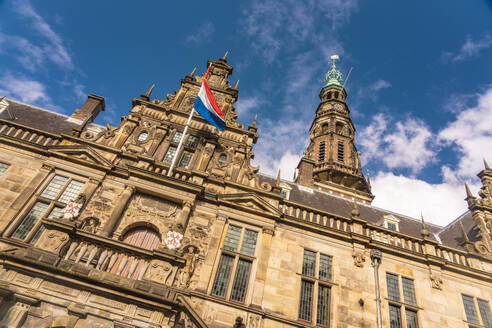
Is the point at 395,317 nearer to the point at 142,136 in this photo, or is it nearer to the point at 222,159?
the point at 222,159

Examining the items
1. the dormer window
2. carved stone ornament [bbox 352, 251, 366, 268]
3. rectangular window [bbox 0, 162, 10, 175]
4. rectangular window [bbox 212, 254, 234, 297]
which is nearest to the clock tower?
the dormer window

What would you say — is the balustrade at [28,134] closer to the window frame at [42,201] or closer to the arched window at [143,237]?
the window frame at [42,201]

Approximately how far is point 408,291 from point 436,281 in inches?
62.7

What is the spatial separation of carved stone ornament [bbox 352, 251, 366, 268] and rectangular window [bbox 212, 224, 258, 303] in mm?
4849

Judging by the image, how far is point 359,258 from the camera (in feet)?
47.2

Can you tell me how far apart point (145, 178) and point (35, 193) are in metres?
4.71

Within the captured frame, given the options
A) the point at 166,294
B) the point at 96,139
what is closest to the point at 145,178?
the point at 96,139

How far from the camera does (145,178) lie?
14.5 m

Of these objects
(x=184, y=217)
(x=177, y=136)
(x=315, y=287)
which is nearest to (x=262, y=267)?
(x=315, y=287)

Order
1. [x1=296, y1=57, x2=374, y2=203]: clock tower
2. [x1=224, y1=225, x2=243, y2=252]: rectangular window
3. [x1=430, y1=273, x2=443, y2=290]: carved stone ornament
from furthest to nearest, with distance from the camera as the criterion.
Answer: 1. [x1=296, y1=57, x2=374, y2=203]: clock tower
2. [x1=430, y1=273, x2=443, y2=290]: carved stone ornament
3. [x1=224, y1=225, x2=243, y2=252]: rectangular window

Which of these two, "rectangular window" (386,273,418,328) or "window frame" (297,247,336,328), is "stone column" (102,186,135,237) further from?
"rectangular window" (386,273,418,328)

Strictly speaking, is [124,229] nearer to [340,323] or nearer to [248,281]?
[248,281]

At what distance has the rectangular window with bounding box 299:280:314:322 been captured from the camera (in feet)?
41.4

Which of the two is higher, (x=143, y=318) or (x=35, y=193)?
(x=35, y=193)
